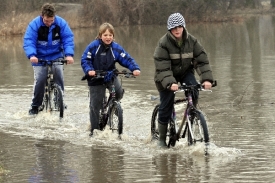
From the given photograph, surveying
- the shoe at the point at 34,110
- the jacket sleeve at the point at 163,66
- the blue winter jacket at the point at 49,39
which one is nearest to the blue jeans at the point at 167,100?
the jacket sleeve at the point at 163,66

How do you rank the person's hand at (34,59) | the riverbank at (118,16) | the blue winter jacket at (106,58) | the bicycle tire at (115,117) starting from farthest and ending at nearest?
the riverbank at (118,16), the person's hand at (34,59), the blue winter jacket at (106,58), the bicycle tire at (115,117)

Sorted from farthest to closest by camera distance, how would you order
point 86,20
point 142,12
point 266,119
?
point 142,12 < point 86,20 < point 266,119

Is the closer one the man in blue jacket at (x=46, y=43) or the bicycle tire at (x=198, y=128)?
the bicycle tire at (x=198, y=128)

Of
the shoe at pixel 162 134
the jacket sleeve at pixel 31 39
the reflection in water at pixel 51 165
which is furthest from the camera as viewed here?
the jacket sleeve at pixel 31 39

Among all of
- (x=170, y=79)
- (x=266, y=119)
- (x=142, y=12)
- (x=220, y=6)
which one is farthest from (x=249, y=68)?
(x=220, y=6)

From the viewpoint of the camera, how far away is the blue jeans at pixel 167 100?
7.61 meters

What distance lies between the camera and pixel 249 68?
57.8 feet

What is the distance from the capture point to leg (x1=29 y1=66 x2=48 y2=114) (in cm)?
1087

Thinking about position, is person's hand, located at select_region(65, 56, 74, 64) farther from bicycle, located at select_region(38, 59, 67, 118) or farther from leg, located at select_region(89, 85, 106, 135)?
leg, located at select_region(89, 85, 106, 135)

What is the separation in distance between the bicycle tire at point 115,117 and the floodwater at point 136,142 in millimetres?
125

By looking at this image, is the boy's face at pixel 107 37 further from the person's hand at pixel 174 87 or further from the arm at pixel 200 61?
the person's hand at pixel 174 87

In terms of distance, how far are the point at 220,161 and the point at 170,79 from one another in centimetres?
115

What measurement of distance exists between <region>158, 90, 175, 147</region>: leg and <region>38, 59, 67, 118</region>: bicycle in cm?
310

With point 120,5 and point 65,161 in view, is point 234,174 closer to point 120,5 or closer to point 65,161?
point 65,161
